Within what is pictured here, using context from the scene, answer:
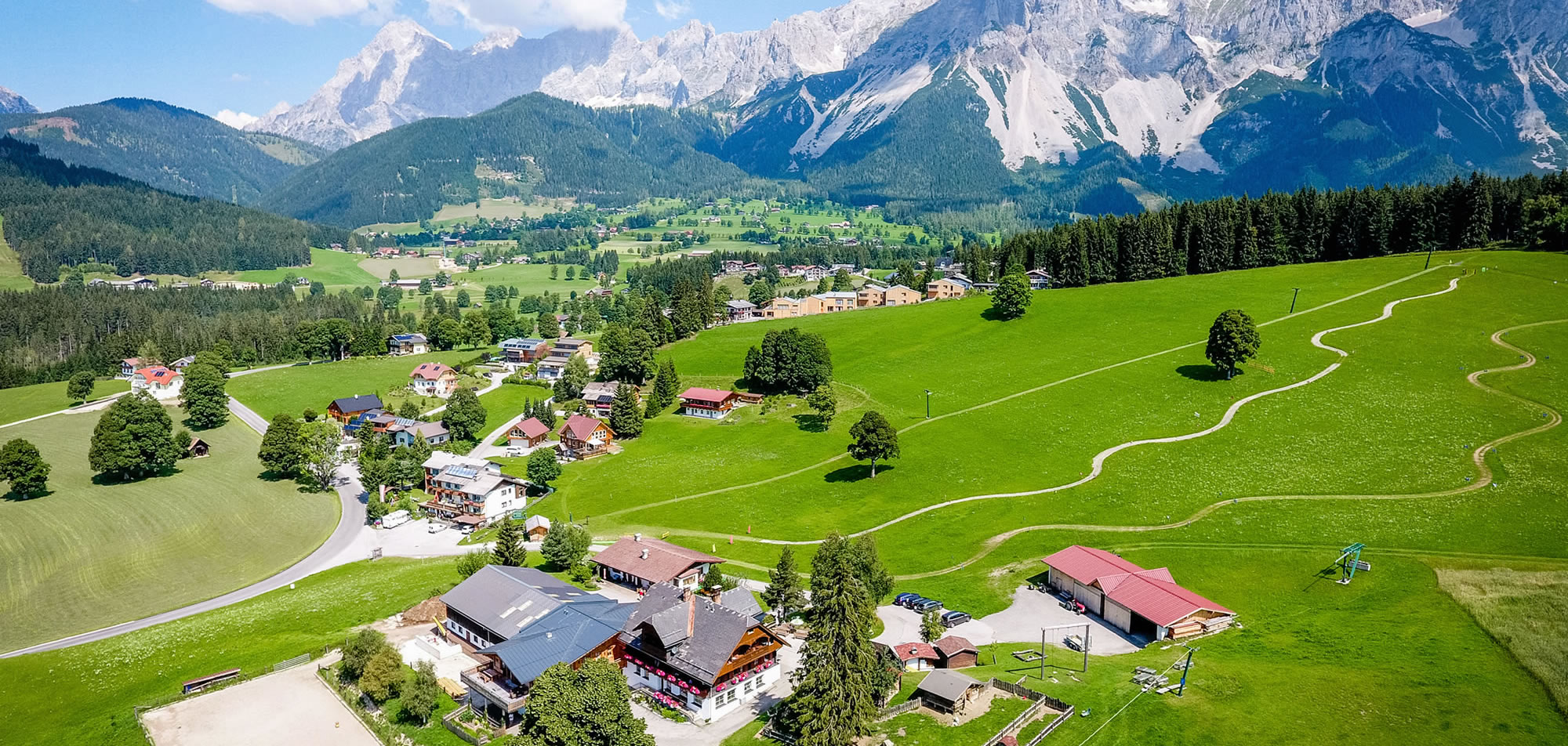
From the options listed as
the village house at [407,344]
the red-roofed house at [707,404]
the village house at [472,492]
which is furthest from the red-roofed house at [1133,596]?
the village house at [407,344]

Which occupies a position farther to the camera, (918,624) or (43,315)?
(43,315)

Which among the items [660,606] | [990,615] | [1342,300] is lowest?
[990,615]

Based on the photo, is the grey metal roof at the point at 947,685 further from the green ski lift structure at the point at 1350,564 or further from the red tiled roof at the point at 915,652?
the green ski lift structure at the point at 1350,564

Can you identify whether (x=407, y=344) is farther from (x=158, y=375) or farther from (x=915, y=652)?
(x=915, y=652)

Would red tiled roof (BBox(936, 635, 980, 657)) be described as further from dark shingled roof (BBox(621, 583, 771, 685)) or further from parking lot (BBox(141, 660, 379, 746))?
parking lot (BBox(141, 660, 379, 746))

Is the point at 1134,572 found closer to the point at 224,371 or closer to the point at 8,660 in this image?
the point at 8,660

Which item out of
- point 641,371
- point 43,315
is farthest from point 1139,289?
point 43,315

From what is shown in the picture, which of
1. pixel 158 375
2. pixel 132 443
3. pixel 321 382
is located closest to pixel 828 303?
pixel 321 382
